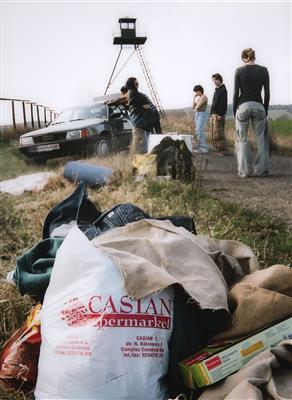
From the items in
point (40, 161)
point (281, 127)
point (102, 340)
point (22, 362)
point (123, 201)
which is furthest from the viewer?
point (40, 161)

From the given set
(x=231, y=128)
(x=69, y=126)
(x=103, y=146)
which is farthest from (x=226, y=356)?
(x=69, y=126)

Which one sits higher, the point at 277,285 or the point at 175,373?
the point at 277,285

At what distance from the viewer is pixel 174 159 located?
4695 mm

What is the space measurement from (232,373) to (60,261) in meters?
0.69

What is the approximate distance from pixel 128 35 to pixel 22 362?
3.10 metres

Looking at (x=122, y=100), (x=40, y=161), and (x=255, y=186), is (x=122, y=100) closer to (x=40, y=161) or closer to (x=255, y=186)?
(x=40, y=161)

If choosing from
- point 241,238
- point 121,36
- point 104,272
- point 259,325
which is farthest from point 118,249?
point 121,36

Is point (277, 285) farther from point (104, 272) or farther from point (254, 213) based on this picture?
point (254, 213)

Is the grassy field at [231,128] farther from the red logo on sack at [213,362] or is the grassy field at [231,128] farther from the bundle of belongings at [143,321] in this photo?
the red logo on sack at [213,362]

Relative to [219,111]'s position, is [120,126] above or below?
below

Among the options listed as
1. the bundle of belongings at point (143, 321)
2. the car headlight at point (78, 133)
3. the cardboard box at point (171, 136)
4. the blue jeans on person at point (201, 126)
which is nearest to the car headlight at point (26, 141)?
the car headlight at point (78, 133)

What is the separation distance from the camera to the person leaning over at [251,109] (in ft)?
12.4

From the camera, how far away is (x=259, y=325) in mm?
1774

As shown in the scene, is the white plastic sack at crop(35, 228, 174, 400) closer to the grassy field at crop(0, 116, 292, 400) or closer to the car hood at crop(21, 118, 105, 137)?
the grassy field at crop(0, 116, 292, 400)
